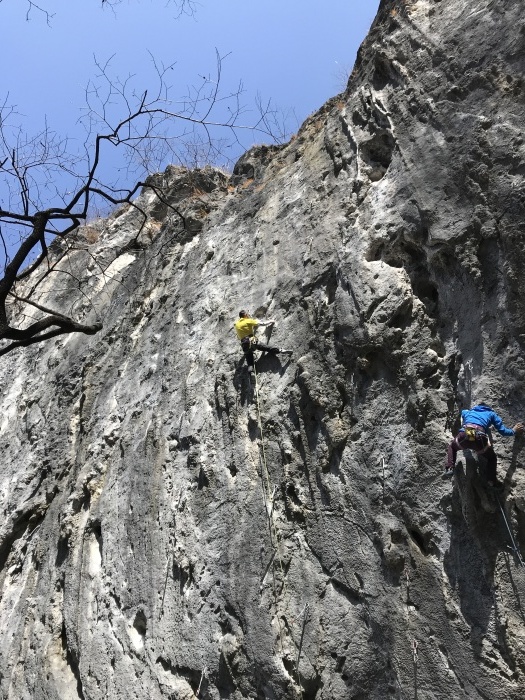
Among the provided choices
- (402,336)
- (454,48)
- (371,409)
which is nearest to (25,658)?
(371,409)

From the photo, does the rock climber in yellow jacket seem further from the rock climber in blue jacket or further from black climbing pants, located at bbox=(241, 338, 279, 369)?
the rock climber in blue jacket

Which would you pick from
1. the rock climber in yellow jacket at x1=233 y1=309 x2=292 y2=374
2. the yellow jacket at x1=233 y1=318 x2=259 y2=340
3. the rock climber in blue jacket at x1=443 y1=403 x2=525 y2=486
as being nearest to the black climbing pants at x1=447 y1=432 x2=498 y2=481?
the rock climber in blue jacket at x1=443 y1=403 x2=525 y2=486

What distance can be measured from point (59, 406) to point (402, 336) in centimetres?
582

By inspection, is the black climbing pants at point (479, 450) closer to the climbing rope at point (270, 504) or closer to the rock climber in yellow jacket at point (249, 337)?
the climbing rope at point (270, 504)

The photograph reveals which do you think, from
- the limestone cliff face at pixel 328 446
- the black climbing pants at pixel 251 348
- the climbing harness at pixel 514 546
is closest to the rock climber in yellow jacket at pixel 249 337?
the black climbing pants at pixel 251 348

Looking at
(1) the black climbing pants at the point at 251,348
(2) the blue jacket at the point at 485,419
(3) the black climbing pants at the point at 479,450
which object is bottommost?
(3) the black climbing pants at the point at 479,450

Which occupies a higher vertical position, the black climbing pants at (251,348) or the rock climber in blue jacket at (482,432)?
the black climbing pants at (251,348)

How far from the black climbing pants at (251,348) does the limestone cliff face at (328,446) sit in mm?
146

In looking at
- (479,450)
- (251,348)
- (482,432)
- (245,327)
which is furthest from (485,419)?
(245,327)

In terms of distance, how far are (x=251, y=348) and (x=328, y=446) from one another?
59.6 inches

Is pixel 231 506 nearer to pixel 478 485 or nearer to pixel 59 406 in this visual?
pixel 478 485

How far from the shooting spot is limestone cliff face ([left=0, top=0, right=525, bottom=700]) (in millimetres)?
5516

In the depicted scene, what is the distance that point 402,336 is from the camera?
6.38 metres

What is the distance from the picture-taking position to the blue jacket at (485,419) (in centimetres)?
525
